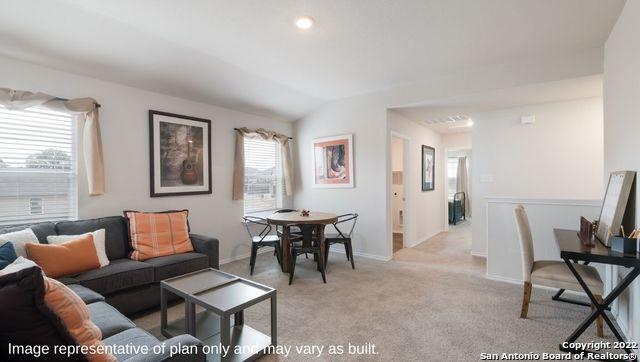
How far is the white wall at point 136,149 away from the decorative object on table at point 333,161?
4.52 ft

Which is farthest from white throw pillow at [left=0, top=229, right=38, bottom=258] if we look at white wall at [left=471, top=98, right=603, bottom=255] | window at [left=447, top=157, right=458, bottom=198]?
window at [left=447, top=157, right=458, bottom=198]

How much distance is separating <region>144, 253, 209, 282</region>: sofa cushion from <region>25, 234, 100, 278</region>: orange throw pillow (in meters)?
0.48

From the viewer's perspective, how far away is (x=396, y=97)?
4293 mm

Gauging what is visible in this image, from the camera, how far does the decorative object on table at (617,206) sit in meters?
2.16

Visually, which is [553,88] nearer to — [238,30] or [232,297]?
[238,30]

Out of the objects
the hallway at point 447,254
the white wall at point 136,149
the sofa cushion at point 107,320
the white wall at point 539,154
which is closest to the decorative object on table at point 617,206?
the hallway at point 447,254

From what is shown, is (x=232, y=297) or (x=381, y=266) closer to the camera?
(x=232, y=297)

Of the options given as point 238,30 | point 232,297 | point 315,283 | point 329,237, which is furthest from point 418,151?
point 232,297

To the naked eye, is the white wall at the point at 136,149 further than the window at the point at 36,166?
Yes

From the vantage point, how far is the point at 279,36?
112 inches

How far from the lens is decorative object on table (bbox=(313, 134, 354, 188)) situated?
484 cm

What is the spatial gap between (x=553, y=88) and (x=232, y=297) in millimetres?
4155

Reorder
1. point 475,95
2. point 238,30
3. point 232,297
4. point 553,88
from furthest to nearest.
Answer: point 475,95 → point 553,88 → point 238,30 → point 232,297

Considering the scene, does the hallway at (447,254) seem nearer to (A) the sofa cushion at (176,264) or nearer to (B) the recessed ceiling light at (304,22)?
(A) the sofa cushion at (176,264)
